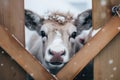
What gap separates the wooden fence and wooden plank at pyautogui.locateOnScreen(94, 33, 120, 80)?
0.09ft

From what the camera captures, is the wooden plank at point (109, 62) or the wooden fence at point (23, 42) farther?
the wooden plank at point (109, 62)

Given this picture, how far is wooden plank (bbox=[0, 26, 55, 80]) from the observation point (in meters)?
2.58

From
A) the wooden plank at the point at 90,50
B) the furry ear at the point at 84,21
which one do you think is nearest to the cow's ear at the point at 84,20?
the furry ear at the point at 84,21

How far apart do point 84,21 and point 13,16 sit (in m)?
0.57

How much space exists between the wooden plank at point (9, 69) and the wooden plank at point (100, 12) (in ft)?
2.32

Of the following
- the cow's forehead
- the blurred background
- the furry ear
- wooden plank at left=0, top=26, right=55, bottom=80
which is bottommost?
wooden plank at left=0, top=26, right=55, bottom=80

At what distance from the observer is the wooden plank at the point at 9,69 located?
2664 mm

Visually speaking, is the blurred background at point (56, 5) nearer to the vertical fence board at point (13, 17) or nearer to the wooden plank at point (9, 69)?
the vertical fence board at point (13, 17)

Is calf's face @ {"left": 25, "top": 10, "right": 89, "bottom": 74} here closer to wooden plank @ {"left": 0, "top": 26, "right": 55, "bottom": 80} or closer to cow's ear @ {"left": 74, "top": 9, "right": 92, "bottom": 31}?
cow's ear @ {"left": 74, "top": 9, "right": 92, "bottom": 31}

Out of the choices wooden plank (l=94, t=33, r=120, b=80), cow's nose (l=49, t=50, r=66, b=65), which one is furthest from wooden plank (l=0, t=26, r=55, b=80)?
wooden plank (l=94, t=33, r=120, b=80)

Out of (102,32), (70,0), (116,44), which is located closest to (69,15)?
(70,0)

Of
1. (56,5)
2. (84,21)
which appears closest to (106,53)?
(84,21)

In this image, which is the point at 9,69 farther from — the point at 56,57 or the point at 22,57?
the point at 56,57

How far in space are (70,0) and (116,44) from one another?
53cm
